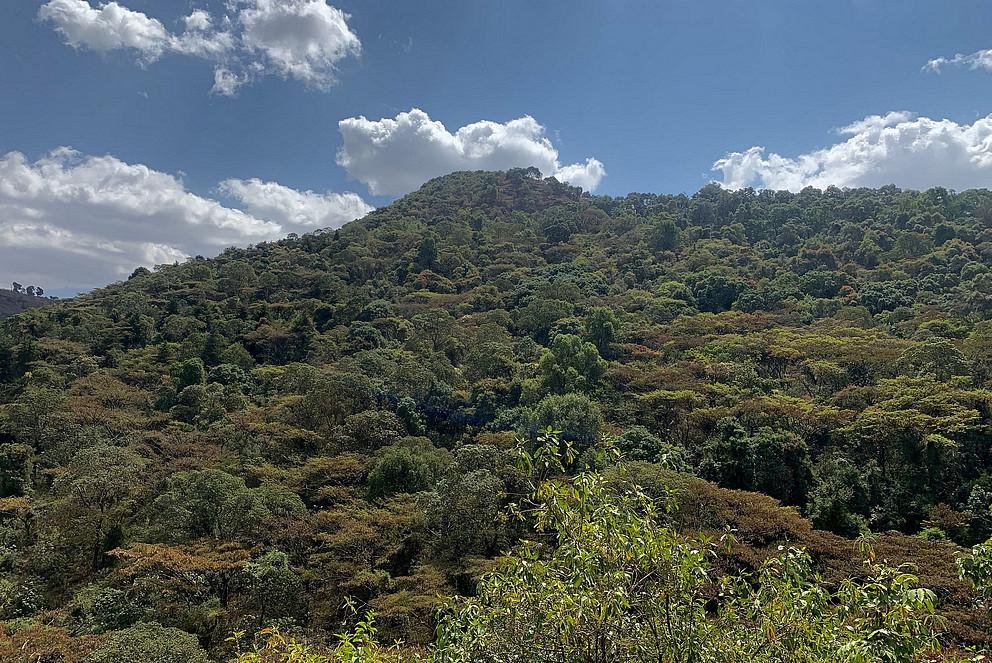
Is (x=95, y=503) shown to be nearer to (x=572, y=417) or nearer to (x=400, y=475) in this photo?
(x=400, y=475)

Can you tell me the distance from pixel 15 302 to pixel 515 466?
94.6m

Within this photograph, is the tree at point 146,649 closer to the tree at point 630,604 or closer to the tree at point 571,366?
the tree at point 630,604

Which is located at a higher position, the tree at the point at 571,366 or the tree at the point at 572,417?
the tree at the point at 571,366

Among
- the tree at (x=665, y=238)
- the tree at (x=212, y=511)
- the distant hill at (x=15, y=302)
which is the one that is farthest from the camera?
the distant hill at (x=15, y=302)

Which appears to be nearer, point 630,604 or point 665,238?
point 630,604

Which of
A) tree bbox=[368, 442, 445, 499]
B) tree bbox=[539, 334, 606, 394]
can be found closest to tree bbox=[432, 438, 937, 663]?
tree bbox=[368, 442, 445, 499]

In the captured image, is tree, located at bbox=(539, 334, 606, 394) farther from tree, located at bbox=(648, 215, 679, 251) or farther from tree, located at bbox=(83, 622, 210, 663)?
tree, located at bbox=(648, 215, 679, 251)

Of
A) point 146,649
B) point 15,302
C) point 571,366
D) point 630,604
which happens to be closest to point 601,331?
point 571,366

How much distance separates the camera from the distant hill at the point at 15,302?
7794 cm

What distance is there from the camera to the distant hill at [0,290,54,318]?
77.9 m

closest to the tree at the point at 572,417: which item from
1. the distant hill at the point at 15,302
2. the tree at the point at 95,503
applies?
the tree at the point at 95,503

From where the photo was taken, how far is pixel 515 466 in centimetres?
1739

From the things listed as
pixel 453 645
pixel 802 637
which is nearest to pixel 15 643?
pixel 453 645

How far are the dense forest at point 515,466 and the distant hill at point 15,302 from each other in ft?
145
